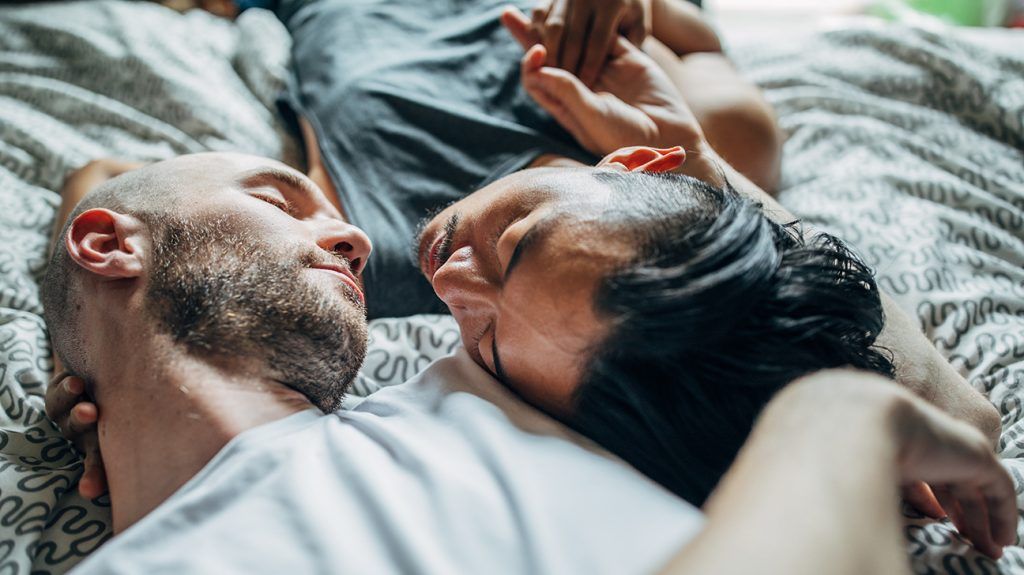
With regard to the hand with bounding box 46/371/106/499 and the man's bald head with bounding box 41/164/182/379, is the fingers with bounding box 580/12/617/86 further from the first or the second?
the hand with bounding box 46/371/106/499

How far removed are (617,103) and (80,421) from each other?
37.0 inches

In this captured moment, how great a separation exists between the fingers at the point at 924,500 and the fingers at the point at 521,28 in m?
0.97

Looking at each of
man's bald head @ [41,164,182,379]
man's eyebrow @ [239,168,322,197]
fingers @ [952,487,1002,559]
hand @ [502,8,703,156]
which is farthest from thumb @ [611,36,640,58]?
fingers @ [952,487,1002,559]

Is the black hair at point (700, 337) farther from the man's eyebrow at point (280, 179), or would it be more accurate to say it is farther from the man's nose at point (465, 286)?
the man's eyebrow at point (280, 179)

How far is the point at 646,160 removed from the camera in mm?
1083

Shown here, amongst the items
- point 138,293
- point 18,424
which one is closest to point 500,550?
point 138,293

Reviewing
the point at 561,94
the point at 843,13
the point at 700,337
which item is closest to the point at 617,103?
the point at 561,94

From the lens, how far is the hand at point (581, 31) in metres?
1.34

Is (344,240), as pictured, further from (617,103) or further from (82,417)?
(617,103)

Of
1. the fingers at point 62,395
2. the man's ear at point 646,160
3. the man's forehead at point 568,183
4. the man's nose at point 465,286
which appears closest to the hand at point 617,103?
the man's ear at point 646,160

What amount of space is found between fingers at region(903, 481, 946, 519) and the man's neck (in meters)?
0.71

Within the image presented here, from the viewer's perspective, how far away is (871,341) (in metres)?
0.81

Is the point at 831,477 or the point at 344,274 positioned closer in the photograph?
the point at 831,477

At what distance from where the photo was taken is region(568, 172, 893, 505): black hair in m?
0.73
